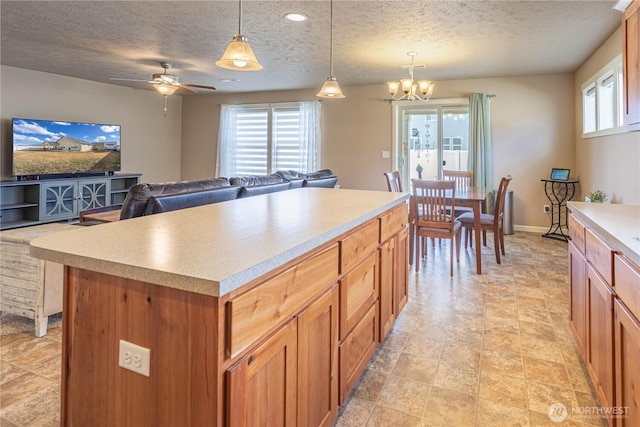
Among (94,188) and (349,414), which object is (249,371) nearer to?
(349,414)

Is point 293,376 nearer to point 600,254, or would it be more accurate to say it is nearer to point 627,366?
point 627,366

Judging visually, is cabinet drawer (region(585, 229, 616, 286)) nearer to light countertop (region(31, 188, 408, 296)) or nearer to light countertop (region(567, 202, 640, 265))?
light countertop (region(567, 202, 640, 265))

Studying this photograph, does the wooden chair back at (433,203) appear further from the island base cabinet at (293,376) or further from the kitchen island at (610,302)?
the island base cabinet at (293,376)

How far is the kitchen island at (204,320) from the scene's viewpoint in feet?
2.94

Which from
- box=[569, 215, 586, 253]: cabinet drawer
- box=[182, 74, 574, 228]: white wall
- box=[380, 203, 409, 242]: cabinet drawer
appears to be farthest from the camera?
box=[182, 74, 574, 228]: white wall

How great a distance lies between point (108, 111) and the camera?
6680 mm

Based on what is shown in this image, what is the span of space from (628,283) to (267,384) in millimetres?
1225

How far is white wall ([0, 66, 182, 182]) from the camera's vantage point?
17.9 ft

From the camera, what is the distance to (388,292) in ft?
7.54

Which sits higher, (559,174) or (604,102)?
(604,102)

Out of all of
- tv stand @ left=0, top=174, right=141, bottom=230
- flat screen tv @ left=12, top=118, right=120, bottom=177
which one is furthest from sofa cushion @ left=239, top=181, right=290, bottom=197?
flat screen tv @ left=12, top=118, right=120, bottom=177

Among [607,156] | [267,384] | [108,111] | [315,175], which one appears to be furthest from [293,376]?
[108,111]

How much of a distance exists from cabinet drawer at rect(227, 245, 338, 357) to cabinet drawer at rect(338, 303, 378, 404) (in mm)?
422

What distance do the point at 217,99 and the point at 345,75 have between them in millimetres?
3138
